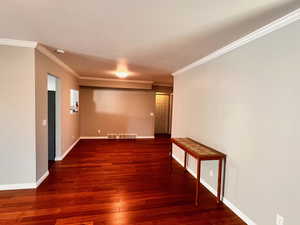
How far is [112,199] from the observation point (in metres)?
2.54

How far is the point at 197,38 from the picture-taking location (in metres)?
2.26

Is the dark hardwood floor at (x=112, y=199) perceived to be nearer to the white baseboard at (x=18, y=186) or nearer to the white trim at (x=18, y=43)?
the white baseboard at (x=18, y=186)

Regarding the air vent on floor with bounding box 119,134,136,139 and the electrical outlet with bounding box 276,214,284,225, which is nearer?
the electrical outlet with bounding box 276,214,284,225

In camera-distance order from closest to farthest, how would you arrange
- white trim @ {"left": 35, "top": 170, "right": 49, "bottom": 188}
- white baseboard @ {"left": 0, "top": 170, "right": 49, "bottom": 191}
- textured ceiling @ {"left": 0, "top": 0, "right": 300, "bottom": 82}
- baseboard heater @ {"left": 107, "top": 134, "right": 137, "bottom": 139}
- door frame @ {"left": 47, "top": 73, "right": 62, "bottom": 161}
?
textured ceiling @ {"left": 0, "top": 0, "right": 300, "bottom": 82} → white baseboard @ {"left": 0, "top": 170, "right": 49, "bottom": 191} → white trim @ {"left": 35, "top": 170, "right": 49, "bottom": 188} → door frame @ {"left": 47, "top": 73, "right": 62, "bottom": 161} → baseboard heater @ {"left": 107, "top": 134, "right": 137, "bottom": 139}

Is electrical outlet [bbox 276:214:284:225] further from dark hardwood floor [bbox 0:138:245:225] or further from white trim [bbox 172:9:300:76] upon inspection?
white trim [bbox 172:9:300:76]

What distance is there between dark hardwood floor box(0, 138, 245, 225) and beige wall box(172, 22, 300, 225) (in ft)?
1.60

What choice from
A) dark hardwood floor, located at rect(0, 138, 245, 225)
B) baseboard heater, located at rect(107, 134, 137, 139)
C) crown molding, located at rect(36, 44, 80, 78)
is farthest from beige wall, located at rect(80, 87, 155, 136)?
dark hardwood floor, located at rect(0, 138, 245, 225)

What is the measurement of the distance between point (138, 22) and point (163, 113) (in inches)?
261

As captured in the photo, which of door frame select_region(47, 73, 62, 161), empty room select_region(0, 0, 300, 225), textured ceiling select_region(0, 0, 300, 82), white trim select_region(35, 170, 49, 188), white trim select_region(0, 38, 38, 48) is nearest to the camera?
textured ceiling select_region(0, 0, 300, 82)

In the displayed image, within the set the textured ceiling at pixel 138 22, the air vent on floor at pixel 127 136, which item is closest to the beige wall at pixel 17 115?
the textured ceiling at pixel 138 22

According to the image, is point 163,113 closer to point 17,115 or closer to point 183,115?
point 183,115

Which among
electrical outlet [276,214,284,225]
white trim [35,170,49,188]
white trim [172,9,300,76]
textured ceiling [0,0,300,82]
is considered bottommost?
white trim [35,170,49,188]

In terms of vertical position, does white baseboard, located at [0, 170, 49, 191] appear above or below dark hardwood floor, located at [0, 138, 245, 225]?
above

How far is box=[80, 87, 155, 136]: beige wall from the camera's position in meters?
6.71
